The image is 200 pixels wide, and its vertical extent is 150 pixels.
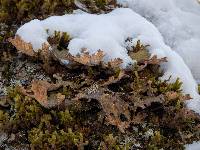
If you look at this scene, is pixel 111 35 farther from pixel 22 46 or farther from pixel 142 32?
pixel 22 46

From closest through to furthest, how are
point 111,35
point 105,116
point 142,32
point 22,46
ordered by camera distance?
point 105,116 < point 22,46 < point 111,35 < point 142,32

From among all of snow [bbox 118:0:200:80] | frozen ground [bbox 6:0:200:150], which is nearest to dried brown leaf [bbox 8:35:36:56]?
frozen ground [bbox 6:0:200:150]

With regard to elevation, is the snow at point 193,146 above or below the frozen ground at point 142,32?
below

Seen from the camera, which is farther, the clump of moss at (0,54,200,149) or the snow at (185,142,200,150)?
the snow at (185,142,200,150)

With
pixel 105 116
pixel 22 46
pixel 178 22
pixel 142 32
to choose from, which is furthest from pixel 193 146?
pixel 22 46

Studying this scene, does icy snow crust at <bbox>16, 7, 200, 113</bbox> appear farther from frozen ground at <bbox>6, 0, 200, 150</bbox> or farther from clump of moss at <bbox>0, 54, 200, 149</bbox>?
clump of moss at <bbox>0, 54, 200, 149</bbox>

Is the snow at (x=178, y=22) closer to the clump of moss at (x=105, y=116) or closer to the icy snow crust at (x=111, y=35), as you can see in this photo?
the icy snow crust at (x=111, y=35)

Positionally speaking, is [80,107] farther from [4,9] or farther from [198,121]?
[4,9]

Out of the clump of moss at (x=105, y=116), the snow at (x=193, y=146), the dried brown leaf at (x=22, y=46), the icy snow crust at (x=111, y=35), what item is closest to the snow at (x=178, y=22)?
the icy snow crust at (x=111, y=35)

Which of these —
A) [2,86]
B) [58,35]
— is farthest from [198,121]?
[2,86]
